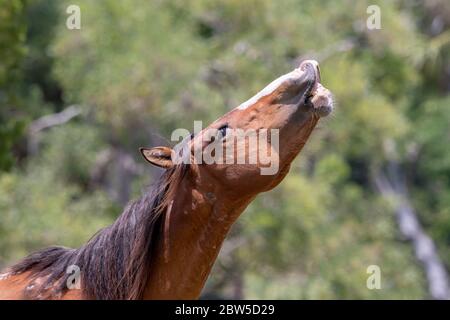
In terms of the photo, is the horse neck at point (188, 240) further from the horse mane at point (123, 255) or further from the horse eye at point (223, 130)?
the horse eye at point (223, 130)

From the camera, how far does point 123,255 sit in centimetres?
330

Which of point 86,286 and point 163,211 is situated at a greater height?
point 163,211

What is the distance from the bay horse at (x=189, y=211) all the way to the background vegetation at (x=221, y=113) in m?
6.37

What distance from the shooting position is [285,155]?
3.23 metres

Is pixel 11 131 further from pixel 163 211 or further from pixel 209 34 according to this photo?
pixel 209 34

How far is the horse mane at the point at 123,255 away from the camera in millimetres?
3268

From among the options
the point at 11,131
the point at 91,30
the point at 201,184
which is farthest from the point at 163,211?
the point at 91,30

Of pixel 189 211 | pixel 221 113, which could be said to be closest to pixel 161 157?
pixel 189 211

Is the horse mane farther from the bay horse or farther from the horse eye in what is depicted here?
the horse eye

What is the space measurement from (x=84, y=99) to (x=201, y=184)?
38.4ft

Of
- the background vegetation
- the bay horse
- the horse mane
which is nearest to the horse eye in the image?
the bay horse

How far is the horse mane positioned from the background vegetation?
6312mm

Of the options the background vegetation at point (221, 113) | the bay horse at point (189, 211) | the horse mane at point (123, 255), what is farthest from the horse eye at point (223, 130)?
the background vegetation at point (221, 113)

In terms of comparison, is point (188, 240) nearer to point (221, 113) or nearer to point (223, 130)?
point (223, 130)
